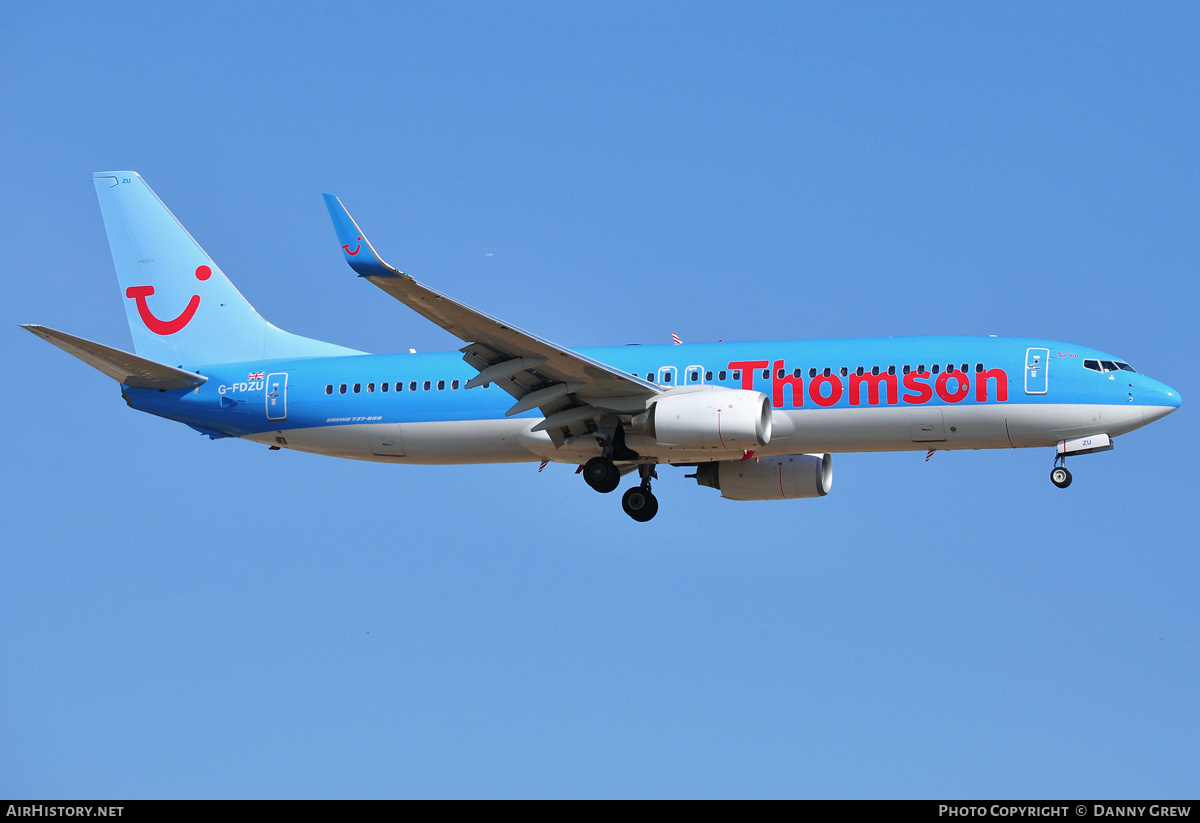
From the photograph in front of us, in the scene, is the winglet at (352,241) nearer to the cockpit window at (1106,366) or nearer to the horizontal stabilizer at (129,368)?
the horizontal stabilizer at (129,368)

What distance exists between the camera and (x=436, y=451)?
4219 centimetres

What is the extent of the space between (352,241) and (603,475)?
35.5 feet

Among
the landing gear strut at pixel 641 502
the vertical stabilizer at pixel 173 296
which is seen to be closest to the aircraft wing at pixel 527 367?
the landing gear strut at pixel 641 502

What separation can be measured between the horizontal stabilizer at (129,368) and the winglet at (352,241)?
9948 mm

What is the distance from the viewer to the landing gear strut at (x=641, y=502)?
42.5 metres

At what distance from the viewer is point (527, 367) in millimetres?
38219

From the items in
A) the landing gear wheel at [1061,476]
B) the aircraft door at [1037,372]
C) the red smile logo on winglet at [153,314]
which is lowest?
the landing gear wheel at [1061,476]

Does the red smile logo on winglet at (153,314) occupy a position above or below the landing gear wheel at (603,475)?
above

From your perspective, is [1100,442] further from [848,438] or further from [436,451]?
[436,451]

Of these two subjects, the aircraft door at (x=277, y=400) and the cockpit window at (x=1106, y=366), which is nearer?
the cockpit window at (x=1106, y=366)
